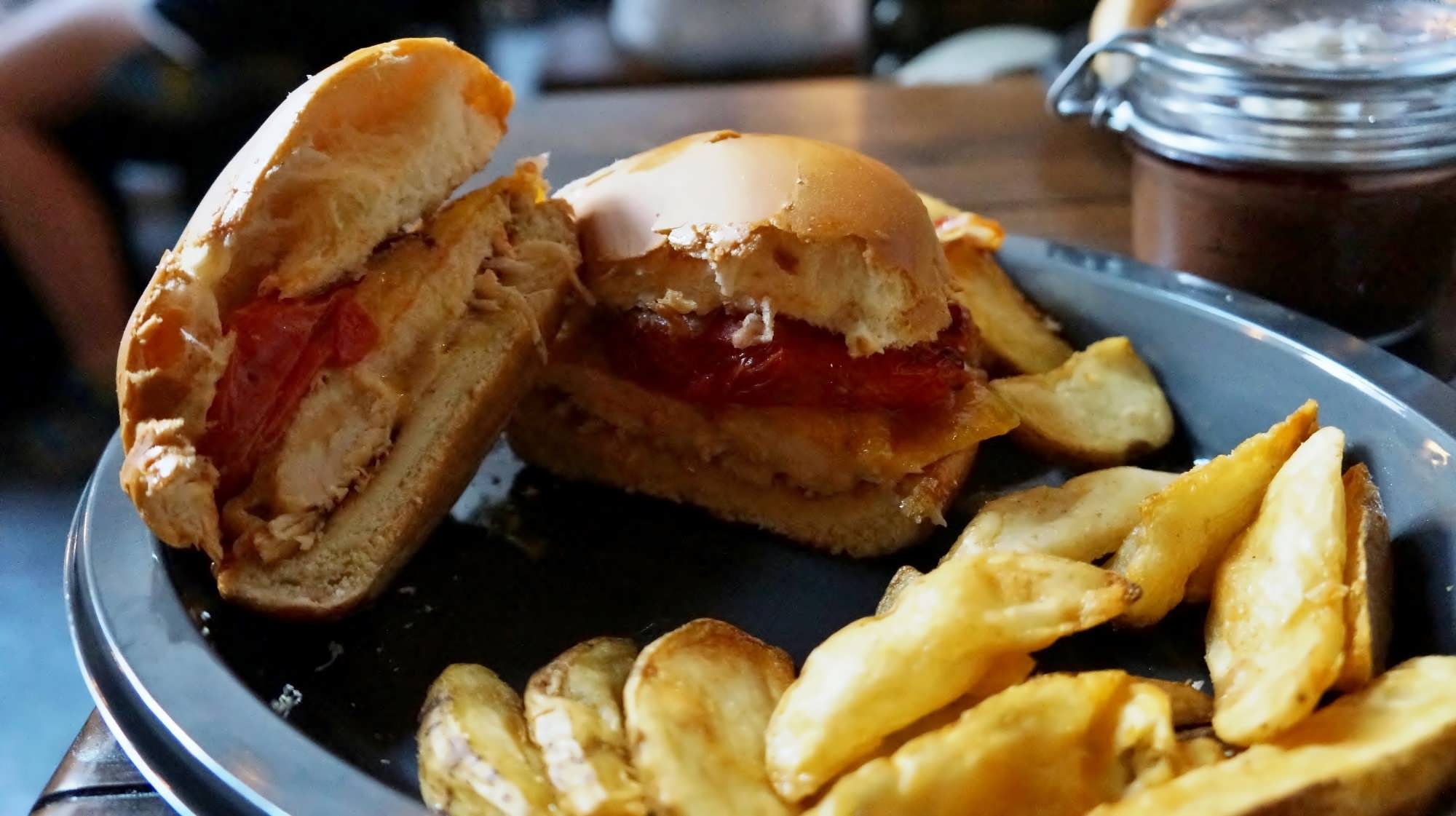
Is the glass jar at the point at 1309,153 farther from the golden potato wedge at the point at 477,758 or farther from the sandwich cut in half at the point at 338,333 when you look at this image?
the golden potato wedge at the point at 477,758

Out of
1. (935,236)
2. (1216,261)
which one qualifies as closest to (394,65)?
(935,236)

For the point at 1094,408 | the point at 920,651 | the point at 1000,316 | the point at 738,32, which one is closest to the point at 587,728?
the point at 920,651

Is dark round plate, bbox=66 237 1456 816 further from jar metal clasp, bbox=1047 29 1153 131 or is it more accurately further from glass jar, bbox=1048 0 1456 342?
jar metal clasp, bbox=1047 29 1153 131

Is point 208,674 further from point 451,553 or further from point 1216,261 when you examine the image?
point 1216,261

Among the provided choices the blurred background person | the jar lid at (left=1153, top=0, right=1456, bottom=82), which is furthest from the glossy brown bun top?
the blurred background person

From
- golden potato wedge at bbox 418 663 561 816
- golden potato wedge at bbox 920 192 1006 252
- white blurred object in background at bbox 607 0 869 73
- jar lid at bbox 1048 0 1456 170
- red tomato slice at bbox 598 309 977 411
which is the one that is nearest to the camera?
golden potato wedge at bbox 418 663 561 816

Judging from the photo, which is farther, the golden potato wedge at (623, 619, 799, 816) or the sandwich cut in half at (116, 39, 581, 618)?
the sandwich cut in half at (116, 39, 581, 618)

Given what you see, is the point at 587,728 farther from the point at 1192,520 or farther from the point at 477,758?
the point at 1192,520
